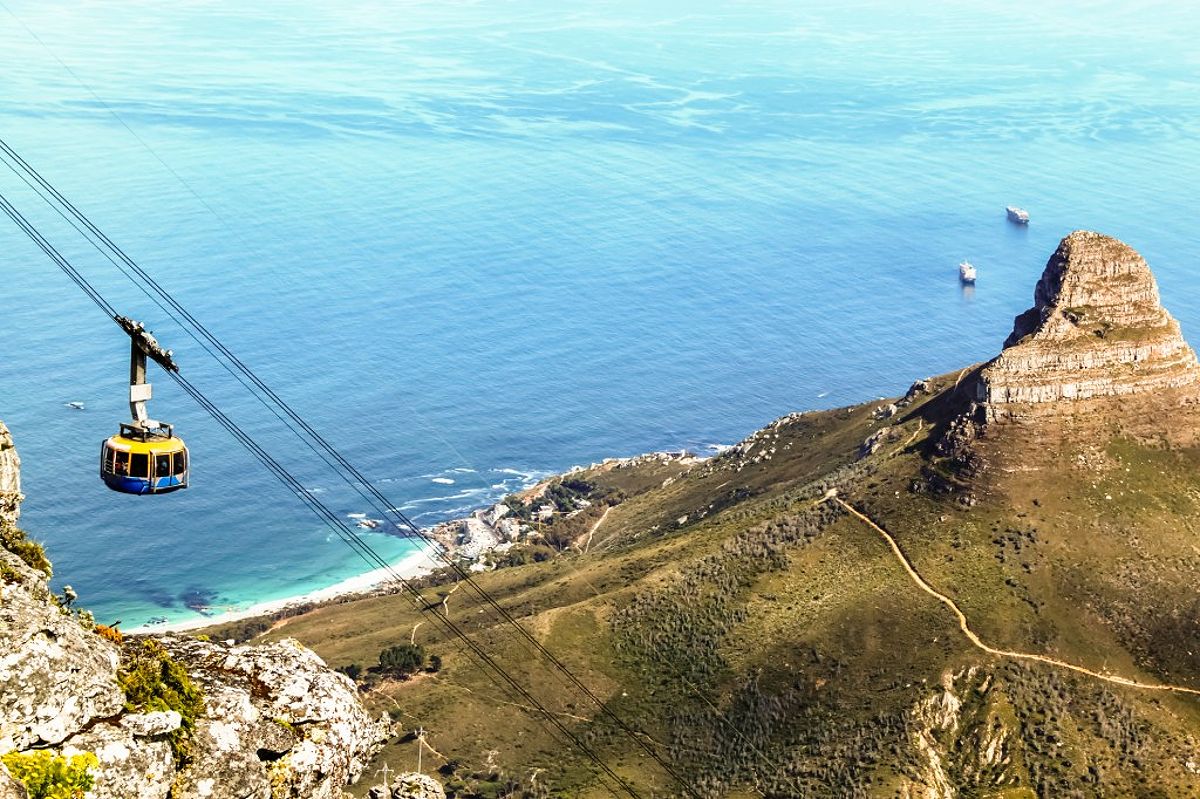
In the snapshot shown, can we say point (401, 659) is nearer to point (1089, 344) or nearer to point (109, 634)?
point (1089, 344)

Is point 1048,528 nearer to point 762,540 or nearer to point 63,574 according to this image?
point 762,540

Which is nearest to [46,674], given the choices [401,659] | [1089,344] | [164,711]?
[164,711]

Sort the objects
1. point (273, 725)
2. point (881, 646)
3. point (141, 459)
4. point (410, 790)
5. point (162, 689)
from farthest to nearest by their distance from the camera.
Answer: point (881, 646)
point (141, 459)
point (410, 790)
point (273, 725)
point (162, 689)

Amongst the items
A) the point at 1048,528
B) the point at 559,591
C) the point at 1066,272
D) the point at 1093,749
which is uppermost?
the point at 1066,272

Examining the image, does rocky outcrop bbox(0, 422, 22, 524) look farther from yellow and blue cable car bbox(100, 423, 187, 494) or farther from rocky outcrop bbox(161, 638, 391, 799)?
yellow and blue cable car bbox(100, 423, 187, 494)

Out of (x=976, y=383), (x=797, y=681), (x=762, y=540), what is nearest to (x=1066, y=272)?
(x=976, y=383)

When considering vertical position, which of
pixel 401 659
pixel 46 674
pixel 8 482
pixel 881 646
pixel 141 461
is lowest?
pixel 401 659
